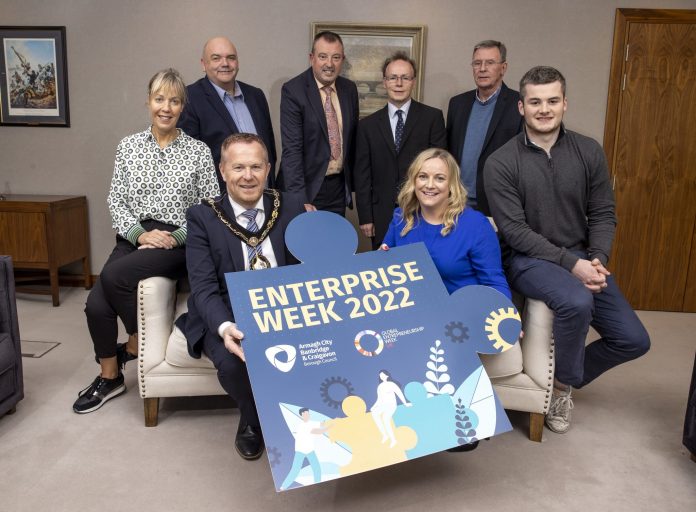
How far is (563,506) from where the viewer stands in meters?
1.99

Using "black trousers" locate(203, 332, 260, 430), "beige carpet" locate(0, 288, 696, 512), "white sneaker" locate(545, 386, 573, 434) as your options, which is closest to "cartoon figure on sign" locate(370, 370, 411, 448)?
"beige carpet" locate(0, 288, 696, 512)

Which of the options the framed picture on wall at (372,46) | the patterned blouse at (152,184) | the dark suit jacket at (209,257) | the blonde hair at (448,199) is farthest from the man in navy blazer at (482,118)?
the patterned blouse at (152,184)

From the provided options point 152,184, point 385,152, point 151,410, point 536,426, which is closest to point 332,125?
point 385,152

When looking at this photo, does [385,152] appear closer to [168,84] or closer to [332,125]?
[332,125]

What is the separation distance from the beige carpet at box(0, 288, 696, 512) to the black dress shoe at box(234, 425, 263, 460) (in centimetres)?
4

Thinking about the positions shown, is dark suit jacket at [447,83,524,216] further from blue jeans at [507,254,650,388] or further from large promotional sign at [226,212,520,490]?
large promotional sign at [226,212,520,490]

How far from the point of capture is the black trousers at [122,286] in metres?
2.50

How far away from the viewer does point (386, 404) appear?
1848 mm

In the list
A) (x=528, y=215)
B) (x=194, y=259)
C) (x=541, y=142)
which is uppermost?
(x=541, y=142)

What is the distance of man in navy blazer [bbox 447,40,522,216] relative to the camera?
3.05m

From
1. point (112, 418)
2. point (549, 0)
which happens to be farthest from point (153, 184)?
point (549, 0)

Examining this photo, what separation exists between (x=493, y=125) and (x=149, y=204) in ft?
5.54

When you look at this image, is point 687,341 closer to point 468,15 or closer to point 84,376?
point 468,15

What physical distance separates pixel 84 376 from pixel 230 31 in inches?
94.5
